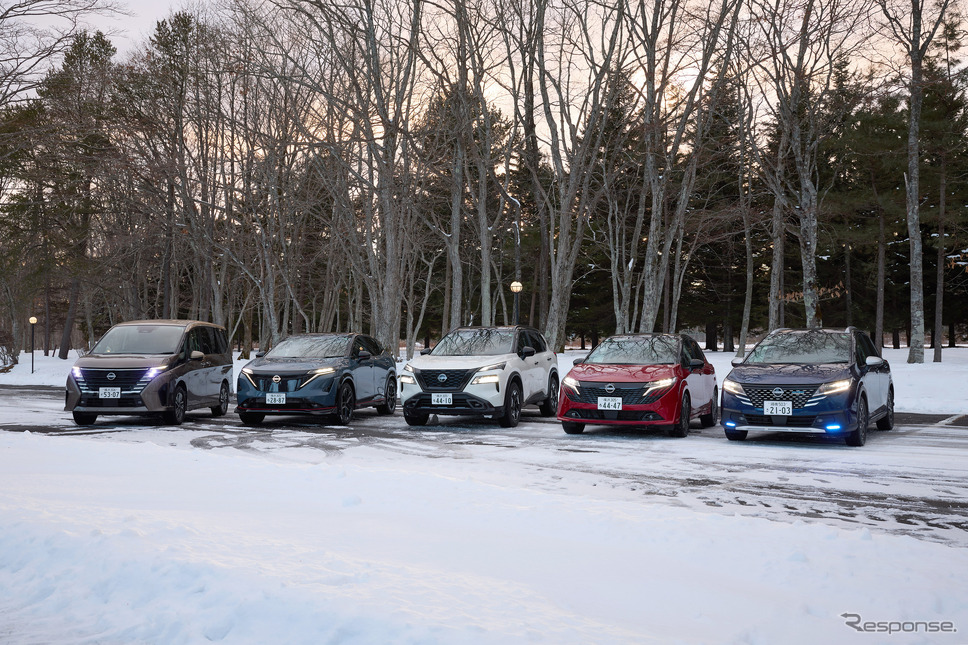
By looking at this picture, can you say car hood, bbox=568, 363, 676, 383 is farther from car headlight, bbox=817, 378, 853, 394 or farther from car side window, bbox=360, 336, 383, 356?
car side window, bbox=360, 336, 383, 356

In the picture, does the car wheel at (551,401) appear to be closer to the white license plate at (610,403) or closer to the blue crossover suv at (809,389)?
the white license plate at (610,403)

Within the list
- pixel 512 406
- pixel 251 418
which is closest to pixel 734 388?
pixel 512 406

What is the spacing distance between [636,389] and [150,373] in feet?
27.5

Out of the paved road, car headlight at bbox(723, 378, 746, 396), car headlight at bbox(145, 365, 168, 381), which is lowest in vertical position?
the paved road

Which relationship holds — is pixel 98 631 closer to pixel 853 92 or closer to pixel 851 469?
pixel 851 469

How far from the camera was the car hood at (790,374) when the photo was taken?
11.6 meters

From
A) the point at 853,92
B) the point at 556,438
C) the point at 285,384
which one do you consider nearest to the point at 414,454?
the point at 556,438

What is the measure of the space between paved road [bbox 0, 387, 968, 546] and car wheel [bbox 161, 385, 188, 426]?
0.78ft

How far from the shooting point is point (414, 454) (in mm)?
10828

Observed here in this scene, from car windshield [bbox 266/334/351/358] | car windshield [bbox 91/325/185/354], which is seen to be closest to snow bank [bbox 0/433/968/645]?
car windshield [bbox 91/325/185/354]

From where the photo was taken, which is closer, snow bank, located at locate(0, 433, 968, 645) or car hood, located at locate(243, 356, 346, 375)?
snow bank, located at locate(0, 433, 968, 645)

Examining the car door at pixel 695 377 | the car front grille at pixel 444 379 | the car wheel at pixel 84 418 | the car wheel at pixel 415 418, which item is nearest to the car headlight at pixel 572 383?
the car front grille at pixel 444 379

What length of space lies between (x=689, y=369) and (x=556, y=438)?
2.70 m

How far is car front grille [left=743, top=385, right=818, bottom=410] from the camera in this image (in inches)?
452
